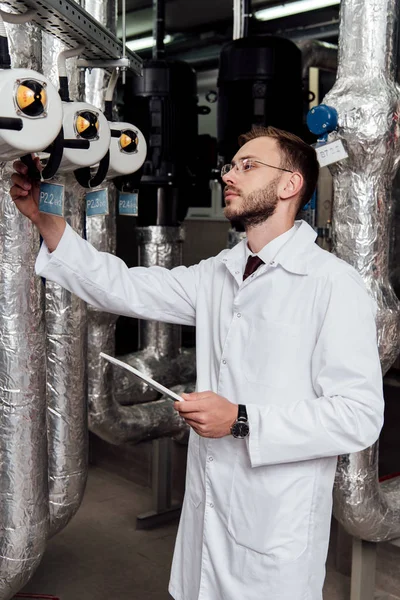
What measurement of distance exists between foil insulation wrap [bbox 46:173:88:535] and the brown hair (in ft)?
2.71

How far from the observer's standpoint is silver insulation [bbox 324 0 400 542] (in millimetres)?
1872

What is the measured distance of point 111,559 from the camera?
2.77m

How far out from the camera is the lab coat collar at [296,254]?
134 centimetres

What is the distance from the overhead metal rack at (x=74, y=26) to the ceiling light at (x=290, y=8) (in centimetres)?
234

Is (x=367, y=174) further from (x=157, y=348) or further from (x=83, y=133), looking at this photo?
(x=157, y=348)

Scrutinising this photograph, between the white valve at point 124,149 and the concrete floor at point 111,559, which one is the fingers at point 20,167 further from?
the concrete floor at point 111,559

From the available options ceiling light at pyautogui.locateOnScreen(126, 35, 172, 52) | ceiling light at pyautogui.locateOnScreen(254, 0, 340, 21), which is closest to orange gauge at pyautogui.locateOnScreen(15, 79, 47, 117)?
ceiling light at pyautogui.locateOnScreen(254, 0, 340, 21)

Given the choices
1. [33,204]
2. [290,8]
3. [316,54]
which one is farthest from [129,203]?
[290,8]

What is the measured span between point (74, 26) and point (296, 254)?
1.94ft

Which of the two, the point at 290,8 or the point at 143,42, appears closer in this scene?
the point at 290,8

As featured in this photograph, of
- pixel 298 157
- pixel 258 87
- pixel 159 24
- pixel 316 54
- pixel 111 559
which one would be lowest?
pixel 111 559

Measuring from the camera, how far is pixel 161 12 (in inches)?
123

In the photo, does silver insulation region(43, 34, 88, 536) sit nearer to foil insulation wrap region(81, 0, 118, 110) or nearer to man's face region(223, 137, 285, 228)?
foil insulation wrap region(81, 0, 118, 110)

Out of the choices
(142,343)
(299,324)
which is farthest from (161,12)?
(299,324)
